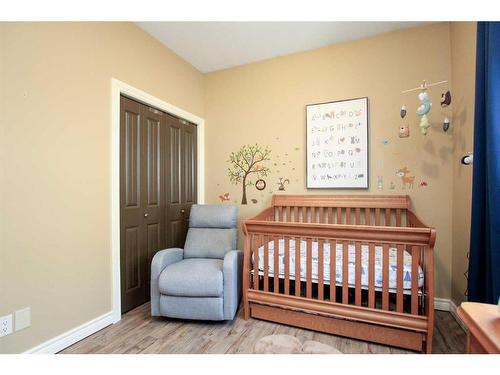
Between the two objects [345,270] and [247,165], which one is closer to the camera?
[345,270]

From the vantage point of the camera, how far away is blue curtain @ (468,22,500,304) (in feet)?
3.80

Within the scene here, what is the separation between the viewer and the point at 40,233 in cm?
149

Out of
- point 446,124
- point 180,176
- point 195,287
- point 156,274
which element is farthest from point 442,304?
point 180,176

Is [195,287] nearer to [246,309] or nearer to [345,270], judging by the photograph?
[246,309]

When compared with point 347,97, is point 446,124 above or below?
below

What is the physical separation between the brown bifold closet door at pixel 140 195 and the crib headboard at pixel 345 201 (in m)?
1.24

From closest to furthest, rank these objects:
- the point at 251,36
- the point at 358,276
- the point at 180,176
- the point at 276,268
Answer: the point at 358,276
the point at 276,268
the point at 251,36
the point at 180,176

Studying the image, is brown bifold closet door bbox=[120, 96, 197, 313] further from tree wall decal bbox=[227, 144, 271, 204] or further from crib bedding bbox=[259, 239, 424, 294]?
crib bedding bbox=[259, 239, 424, 294]

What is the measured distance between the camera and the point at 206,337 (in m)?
1.71

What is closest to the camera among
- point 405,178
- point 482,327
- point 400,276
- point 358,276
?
point 482,327

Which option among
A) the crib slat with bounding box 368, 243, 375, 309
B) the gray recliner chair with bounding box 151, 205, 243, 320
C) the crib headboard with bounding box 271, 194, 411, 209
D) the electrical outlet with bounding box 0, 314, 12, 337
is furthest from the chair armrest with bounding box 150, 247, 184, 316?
the crib slat with bounding box 368, 243, 375, 309

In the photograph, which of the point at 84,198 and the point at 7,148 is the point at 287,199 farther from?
the point at 7,148

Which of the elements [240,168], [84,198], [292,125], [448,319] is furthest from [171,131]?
[448,319]

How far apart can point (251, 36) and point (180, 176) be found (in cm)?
162
